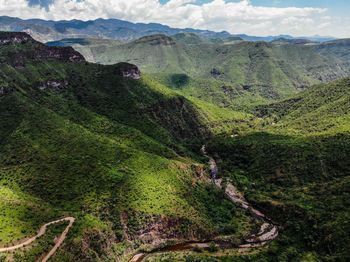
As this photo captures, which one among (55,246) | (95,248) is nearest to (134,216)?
(95,248)

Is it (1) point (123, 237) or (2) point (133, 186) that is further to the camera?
(2) point (133, 186)

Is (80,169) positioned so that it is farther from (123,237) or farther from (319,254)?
(319,254)

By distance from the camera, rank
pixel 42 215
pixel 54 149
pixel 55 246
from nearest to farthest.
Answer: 1. pixel 55 246
2. pixel 42 215
3. pixel 54 149

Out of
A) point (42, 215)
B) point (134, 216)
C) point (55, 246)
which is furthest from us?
point (134, 216)

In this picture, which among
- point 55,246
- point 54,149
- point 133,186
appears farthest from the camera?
point 54,149

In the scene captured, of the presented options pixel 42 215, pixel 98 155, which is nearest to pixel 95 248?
pixel 42 215

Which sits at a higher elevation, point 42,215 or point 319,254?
point 42,215

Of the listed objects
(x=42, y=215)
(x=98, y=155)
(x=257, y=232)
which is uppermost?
(x=98, y=155)

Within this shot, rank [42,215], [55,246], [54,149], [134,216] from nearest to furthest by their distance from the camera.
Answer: [55,246], [42,215], [134,216], [54,149]

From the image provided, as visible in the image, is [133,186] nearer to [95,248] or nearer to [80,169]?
[80,169]
